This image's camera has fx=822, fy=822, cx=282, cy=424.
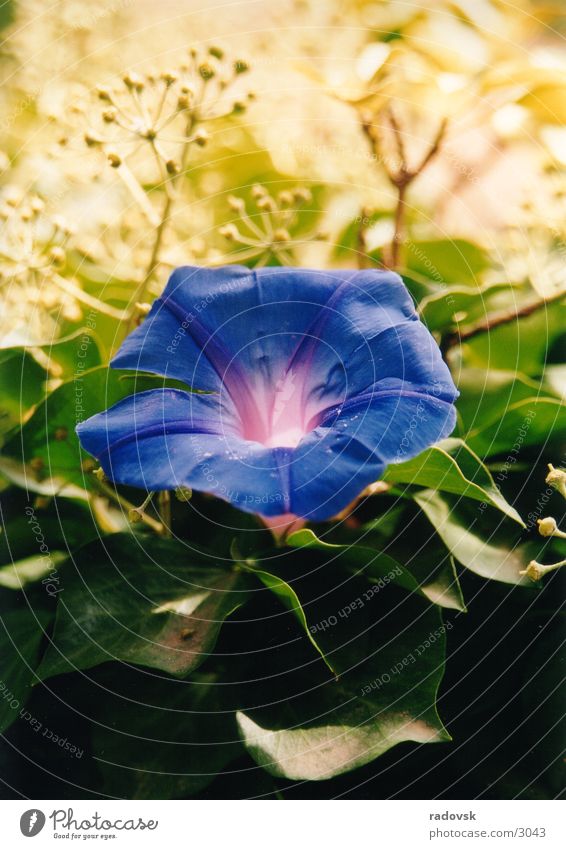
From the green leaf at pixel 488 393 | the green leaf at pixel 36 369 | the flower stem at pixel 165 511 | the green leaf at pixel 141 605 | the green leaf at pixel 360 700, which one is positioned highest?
the green leaf at pixel 36 369

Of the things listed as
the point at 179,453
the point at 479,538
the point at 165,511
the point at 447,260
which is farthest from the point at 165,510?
the point at 447,260

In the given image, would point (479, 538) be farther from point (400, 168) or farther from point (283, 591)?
point (400, 168)

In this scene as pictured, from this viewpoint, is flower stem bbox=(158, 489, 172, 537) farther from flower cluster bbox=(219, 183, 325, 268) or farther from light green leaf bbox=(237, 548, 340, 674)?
flower cluster bbox=(219, 183, 325, 268)

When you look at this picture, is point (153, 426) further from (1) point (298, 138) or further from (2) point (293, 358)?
(1) point (298, 138)

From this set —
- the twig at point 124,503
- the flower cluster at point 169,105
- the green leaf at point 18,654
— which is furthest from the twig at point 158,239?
the green leaf at point 18,654

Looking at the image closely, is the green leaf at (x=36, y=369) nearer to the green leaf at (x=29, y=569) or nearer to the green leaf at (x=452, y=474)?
the green leaf at (x=29, y=569)

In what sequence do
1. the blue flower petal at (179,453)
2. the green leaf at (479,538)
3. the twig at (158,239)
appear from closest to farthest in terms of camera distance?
the blue flower petal at (179,453) < the green leaf at (479,538) < the twig at (158,239)
